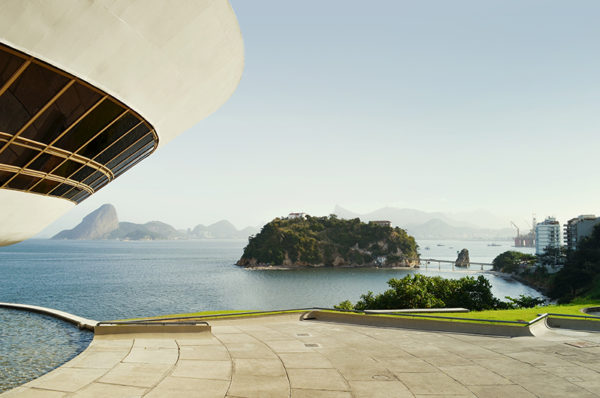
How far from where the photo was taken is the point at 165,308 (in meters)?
64.6

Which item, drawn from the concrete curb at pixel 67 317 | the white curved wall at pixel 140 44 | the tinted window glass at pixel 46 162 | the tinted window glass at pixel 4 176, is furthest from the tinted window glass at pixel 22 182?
the concrete curb at pixel 67 317

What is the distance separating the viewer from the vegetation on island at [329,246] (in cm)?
15400

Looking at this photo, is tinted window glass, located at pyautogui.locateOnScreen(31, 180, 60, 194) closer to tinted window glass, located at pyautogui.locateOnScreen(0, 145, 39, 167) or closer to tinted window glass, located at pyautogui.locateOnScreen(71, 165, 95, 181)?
tinted window glass, located at pyautogui.locateOnScreen(71, 165, 95, 181)

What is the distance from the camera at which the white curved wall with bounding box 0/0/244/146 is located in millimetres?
7219

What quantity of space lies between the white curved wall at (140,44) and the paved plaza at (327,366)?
20.4 ft

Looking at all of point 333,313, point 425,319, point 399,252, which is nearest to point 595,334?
point 425,319

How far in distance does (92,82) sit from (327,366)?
27.4ft

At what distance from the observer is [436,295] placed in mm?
29625

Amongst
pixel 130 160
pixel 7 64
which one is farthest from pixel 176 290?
pixel 7 64

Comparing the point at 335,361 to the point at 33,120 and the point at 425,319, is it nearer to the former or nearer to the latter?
the point at 425,319

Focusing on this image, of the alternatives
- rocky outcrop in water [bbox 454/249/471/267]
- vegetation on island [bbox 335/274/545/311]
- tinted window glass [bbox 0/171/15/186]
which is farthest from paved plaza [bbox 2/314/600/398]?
rocky outcrop in water [bbox 454/249/471/267]

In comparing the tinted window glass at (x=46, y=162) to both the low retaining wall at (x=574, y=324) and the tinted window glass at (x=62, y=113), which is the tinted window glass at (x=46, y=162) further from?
the low retaining wall at (x=574, y=324)

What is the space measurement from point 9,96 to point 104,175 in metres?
6.18

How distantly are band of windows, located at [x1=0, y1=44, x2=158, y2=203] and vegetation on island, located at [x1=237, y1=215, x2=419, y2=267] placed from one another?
458 ft
